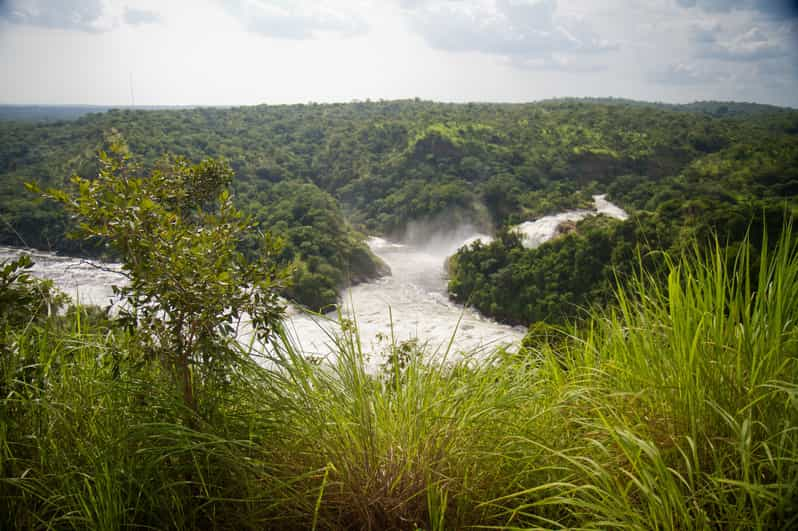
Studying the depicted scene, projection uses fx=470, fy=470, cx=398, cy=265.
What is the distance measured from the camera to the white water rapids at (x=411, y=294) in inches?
558

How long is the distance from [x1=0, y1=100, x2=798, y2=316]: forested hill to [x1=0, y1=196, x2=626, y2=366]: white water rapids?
108 cm

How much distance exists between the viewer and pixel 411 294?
1992 cm

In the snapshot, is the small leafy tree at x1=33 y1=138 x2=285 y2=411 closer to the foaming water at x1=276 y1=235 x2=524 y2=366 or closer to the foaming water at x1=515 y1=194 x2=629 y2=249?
the foaming water at x1=276 y1=235 x2=524 y2=366

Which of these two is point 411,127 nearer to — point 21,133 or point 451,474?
point 21,133

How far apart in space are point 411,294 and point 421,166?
17.4m

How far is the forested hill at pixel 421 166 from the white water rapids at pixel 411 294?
1082mm

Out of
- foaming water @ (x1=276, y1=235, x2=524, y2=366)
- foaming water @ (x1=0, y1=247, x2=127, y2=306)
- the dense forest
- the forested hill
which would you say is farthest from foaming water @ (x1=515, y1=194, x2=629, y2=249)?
the dense forest

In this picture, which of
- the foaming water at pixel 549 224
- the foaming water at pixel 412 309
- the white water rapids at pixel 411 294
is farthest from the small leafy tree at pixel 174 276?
the foaming water at pixel 549 224

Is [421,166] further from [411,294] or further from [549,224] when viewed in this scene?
[411,294]

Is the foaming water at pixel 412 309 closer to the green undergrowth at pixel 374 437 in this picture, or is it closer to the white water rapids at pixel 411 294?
the white water rapids at pixel 411 294

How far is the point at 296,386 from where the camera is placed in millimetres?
1347

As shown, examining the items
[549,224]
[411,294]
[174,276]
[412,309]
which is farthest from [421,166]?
[174,276]

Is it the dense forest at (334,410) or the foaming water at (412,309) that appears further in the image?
the foaming water at (412,309)

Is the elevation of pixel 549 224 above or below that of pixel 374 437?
below
